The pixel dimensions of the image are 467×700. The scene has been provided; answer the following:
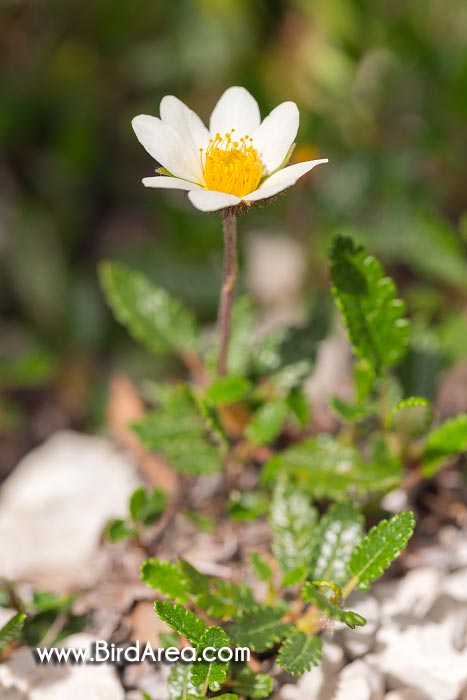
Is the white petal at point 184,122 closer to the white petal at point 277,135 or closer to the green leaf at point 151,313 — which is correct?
the white petal at point 277,135

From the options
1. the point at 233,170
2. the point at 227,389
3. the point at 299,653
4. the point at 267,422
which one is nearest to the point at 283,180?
the point at 233,170

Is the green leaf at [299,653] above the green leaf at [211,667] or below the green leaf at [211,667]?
below

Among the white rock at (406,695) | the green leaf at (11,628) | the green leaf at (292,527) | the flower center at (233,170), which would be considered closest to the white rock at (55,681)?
the green leaf at (11,628)

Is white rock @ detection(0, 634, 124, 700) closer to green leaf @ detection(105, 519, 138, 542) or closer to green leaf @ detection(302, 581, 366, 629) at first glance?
green leaf @ detection(105, 519, 138, 542)

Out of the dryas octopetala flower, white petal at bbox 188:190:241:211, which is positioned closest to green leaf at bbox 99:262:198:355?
the dryas octopetala flower

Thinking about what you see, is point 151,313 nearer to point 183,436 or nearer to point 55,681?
point 183,436

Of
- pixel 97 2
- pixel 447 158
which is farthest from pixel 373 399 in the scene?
pixel 97 2

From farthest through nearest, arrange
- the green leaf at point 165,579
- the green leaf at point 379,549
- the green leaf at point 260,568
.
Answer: the green leaf at point 260,568 → the green leaf at point 165,579 → the green leaf at point 379,549
